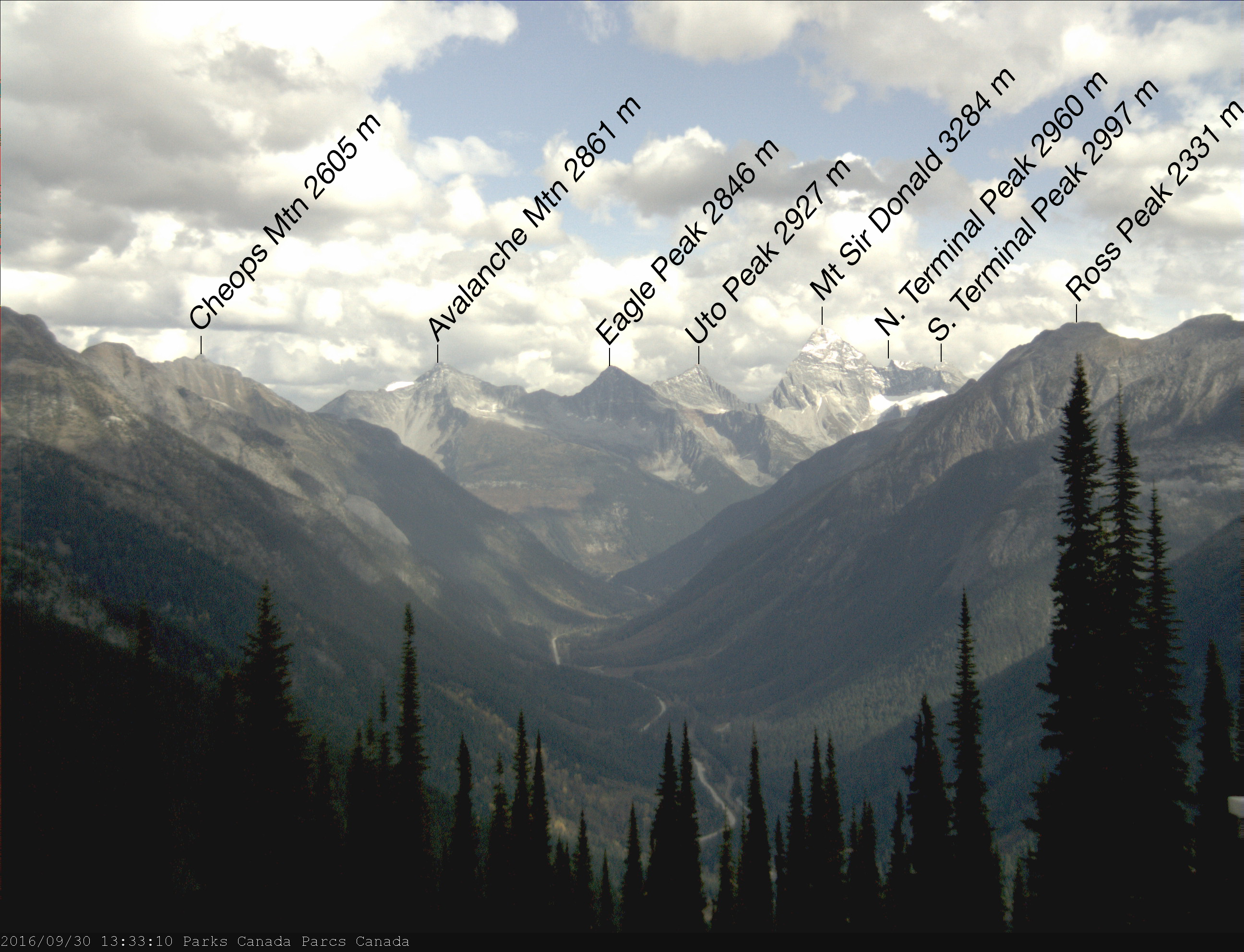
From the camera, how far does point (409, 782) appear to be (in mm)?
82875

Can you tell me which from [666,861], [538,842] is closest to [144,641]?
[538,842]

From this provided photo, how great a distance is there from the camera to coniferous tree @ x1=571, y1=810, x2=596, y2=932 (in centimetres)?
9512

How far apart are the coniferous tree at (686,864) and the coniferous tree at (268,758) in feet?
121

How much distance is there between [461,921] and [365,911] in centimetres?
1178

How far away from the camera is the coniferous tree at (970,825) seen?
65.0 m

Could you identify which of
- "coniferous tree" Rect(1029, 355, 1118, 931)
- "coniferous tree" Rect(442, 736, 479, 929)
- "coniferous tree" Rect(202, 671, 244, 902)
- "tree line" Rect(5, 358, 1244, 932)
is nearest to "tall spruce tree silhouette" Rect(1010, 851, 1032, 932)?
"tree line" Rect(5, 358, 1244, 932)

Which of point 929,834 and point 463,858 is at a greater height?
point 929,834

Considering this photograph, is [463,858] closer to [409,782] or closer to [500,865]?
[500,865]

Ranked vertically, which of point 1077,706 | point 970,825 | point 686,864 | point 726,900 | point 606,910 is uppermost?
point 1077,706

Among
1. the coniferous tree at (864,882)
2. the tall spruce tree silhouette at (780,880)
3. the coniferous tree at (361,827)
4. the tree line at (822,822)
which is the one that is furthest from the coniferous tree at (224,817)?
the coniferous tree at (864,882)

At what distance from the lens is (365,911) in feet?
261

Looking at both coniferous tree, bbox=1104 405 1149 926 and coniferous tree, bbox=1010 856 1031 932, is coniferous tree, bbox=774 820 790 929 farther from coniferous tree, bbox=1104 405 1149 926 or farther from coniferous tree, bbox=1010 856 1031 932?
coniferous tree, bbox=1104 405 1149 926

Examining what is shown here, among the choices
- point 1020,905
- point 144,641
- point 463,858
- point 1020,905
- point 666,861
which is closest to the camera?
point 144,641

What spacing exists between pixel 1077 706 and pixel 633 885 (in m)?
67.8
